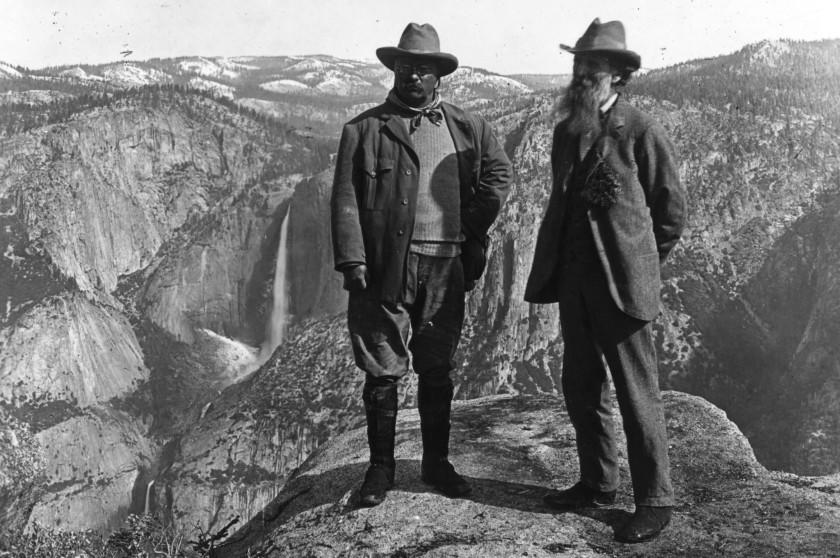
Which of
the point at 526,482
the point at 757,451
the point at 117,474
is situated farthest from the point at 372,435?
the point at 117,474

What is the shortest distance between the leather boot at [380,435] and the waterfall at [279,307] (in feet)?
178

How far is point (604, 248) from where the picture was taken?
4.15 m

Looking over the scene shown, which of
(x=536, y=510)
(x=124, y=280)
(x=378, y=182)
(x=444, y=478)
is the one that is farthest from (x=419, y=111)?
(x=124, y=280)

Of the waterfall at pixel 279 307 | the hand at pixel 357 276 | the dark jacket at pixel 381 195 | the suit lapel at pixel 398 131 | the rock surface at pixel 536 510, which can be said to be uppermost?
the suit lapel at pixel 398 131

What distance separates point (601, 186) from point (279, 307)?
185 ft

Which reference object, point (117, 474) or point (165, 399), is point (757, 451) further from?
point (165, 399)

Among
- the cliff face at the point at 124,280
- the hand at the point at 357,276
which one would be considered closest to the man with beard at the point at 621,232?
the hand at the point at 357,276

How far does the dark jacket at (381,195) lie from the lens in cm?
460

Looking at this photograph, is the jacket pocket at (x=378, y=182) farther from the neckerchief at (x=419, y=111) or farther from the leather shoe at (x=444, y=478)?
the leather shoe at (x=444, y=478)

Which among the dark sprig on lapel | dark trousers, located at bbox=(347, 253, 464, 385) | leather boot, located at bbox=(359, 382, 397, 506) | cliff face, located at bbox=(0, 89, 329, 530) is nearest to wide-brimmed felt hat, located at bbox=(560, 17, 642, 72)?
the dark sprig on lapel

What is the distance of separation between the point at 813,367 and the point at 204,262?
4883 centimetres

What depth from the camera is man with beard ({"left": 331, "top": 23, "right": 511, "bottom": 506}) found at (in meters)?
4.62

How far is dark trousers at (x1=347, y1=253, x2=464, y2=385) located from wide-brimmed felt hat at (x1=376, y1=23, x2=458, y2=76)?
1267 millimetres

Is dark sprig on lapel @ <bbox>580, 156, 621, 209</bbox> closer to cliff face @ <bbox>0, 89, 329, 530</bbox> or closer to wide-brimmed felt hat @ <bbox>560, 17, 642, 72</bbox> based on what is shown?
wide-brimmed felt hat @ <bbox>560, 17, 642, 72</bbox>
